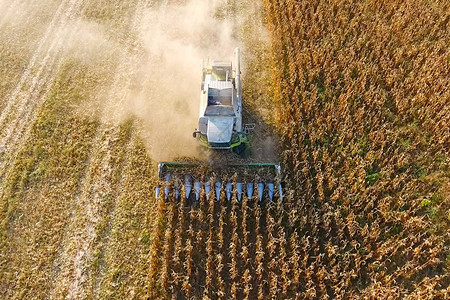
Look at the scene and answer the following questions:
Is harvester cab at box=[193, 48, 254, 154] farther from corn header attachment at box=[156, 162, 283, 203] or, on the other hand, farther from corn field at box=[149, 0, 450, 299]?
corn field at box=[149, 0, 450, 299]

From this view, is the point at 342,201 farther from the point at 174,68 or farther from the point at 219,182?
the point at 174,68

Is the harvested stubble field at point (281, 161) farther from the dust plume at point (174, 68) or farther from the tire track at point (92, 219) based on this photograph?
Result: the dust plume at point (174, 68)

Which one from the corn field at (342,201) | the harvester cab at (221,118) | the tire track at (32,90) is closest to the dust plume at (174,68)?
the harvester cab at (221,118)

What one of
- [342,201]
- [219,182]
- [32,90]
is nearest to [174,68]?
[32,90]

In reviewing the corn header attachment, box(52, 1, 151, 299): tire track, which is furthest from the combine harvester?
box(52, 1, 151, 299): tire track

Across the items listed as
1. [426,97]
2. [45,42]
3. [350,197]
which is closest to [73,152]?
[45,42]

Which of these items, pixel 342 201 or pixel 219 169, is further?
pixel 219 169

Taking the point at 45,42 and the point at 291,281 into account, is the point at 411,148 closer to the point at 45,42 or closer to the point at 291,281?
the point at 291,281
